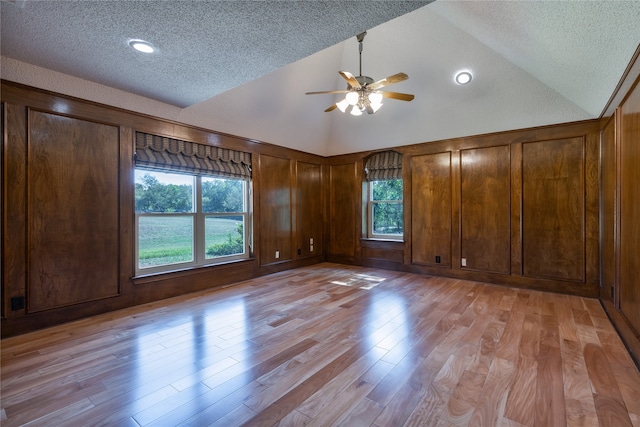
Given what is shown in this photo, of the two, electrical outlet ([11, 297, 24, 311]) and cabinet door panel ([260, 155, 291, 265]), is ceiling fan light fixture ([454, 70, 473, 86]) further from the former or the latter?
electrical outlet ([11, 297, 24, 311])

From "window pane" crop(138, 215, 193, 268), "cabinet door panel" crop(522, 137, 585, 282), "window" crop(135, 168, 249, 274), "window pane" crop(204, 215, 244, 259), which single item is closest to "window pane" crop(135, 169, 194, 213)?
"window" crop(135, 168, 249, 274)

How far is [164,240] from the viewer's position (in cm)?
382

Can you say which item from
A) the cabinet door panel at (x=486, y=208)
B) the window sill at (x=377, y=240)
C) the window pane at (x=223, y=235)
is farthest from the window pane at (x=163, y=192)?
the cabinet door panel at (x=486, y=208)

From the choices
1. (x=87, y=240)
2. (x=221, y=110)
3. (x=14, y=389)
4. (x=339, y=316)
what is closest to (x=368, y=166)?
(x=221, y=110)

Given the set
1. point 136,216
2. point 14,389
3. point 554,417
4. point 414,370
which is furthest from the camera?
point 136,216

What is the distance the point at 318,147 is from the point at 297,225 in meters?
1.67

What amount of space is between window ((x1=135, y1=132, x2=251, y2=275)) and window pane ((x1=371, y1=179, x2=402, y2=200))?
2562mm

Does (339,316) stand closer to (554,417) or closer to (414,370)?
(414,370)

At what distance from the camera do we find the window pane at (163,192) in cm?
355

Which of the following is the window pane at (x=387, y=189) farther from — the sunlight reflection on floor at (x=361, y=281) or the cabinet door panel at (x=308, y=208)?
the sunlight reflection on floor at (x=361, y=281)

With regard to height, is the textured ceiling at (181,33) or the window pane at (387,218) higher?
the textured ceiling at (181,33)

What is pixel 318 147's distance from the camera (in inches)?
233

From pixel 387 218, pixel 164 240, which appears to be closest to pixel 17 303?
pixel 164 240

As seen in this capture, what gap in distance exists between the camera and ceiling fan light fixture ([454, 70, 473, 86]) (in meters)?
3.87
